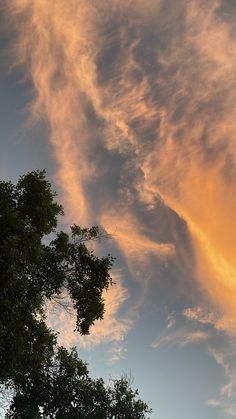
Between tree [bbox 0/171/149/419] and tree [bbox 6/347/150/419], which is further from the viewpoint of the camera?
tree [bbox 6/347/150/419]

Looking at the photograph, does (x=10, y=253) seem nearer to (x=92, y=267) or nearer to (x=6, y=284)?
(x=6, y=284)

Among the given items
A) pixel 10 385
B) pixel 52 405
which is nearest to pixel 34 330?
pixel 10 385

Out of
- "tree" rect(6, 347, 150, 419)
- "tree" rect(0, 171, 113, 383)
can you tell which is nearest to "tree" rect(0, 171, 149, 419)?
"tree" rect(0, 171, 113, 383)

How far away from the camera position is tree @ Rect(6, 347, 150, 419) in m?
42.7

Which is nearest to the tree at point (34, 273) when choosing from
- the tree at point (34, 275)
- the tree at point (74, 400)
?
the tree at point (34, 275)

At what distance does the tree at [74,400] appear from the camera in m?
42.7

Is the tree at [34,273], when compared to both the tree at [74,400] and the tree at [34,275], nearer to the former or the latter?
the tree at [34,275]

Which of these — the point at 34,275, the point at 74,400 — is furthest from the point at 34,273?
the point at 74,400

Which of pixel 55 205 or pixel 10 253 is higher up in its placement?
pixel 55 205

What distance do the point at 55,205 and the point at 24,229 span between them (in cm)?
372

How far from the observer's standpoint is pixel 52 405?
4481cm

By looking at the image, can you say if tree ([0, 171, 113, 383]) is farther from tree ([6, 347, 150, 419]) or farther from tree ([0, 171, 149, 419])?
tree ([6, 347, 150, 419])

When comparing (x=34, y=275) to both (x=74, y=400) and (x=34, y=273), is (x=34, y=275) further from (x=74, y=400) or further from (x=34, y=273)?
(x=74, y=400)

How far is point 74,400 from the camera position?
152 feet
